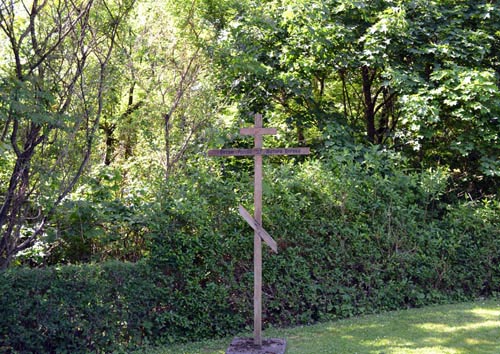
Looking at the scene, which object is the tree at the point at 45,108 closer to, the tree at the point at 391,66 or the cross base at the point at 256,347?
the cross base at the point at 256,347

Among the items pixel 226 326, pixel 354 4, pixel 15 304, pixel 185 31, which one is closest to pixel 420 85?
pixel 354 4

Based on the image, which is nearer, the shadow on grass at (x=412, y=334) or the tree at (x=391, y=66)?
the shadow on grass at (x=412, y=334)

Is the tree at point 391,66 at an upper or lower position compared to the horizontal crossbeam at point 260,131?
upper

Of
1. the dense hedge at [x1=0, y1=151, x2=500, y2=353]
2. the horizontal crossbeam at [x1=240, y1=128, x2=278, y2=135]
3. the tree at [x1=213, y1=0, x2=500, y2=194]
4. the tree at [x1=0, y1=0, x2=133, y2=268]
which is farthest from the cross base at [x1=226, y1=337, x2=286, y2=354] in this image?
the tree at [x1=213, y1=0, x2=500, y2=194]

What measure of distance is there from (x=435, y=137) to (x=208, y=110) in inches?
176

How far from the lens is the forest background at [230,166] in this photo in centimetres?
638

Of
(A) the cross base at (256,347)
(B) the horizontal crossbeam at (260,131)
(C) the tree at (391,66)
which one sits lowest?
(A) the cross base at (256,347)

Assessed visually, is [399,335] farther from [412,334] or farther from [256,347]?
[256,347]

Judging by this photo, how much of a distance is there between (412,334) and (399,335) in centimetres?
18

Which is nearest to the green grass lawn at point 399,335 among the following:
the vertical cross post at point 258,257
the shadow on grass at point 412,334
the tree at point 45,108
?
the shadow on grass at point 412,334

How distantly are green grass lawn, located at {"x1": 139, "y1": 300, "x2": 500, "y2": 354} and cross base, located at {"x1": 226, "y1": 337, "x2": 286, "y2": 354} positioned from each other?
5.5 inches

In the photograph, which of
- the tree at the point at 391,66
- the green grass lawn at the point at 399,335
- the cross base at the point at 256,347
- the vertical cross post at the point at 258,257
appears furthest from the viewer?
the tree at the point at 391,66

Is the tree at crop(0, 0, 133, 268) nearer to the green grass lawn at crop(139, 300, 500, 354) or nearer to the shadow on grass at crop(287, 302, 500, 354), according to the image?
the green grass lawn at crop(139, 300, 500, 354)

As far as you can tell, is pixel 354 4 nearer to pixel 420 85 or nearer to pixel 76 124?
pixel 420 85
